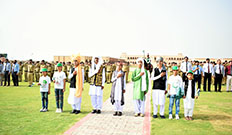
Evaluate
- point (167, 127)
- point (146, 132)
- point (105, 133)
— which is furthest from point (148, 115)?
point (105, 133)

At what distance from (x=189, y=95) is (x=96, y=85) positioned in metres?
3.26

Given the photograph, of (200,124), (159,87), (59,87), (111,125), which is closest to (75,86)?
(59,87)

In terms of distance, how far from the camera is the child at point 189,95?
21.0ft

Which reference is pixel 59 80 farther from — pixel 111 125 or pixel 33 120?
pixel 111 125

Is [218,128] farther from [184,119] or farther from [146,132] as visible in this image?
[146,132]

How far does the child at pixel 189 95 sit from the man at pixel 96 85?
2.96 metres

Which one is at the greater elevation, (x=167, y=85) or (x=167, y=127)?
(x=167, y=85)

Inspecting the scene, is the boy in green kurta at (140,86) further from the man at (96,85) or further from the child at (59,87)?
the child at (59,87)

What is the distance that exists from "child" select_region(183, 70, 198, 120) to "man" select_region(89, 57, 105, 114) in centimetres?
296

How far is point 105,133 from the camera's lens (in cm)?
492

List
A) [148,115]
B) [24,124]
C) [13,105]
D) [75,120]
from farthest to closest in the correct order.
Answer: [13,105] → [148,115] → [75,120] → [24,124]

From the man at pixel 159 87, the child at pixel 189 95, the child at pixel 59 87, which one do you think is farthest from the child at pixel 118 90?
the child at pixel 189 95

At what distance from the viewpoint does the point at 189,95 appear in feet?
21.0

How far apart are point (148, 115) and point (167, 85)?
1.29 meters
